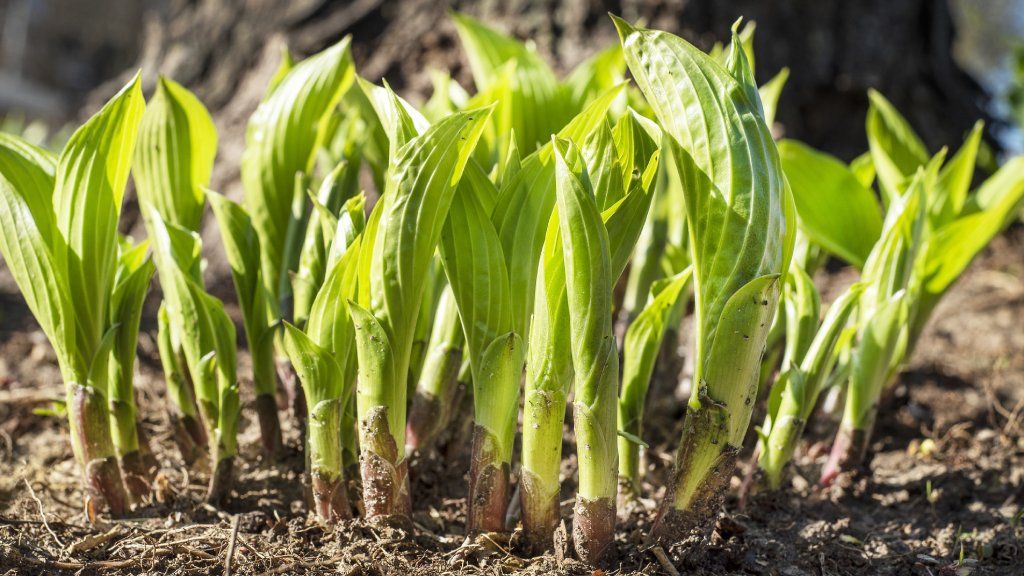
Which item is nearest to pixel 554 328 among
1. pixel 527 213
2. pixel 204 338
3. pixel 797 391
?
pixel 527 213

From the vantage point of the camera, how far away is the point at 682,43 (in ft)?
3.78

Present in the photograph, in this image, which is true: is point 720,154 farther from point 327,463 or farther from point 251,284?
point 251,284

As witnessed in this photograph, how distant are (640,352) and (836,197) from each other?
0.75 metres

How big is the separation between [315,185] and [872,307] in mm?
1241

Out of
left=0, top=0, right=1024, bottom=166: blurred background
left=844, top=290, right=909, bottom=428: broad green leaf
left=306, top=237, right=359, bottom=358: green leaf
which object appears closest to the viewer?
left=306, top=237, right=359, bottom=358: green leaf

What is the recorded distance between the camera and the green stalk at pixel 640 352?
1.43 m

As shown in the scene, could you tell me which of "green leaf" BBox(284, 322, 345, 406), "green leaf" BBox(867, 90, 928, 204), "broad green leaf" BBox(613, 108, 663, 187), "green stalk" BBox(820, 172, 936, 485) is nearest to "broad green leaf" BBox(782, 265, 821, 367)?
"green stalk" BBox(820, 172, 936, 485)

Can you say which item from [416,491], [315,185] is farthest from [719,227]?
[315,185]

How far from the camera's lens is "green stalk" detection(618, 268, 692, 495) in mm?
1430

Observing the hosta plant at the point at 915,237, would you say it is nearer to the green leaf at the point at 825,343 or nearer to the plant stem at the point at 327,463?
the green leaf at the point at 825,343

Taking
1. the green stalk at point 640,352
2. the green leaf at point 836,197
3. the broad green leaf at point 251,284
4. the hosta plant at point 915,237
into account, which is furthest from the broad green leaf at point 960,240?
the broad green leaf at point 251,284

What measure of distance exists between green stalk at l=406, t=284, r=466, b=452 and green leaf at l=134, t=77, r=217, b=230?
547mm

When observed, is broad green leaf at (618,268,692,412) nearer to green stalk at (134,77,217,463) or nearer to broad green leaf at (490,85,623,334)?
broad green leaf at (490,85,623,334)

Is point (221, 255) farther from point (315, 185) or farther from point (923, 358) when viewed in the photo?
point (923, 358)
